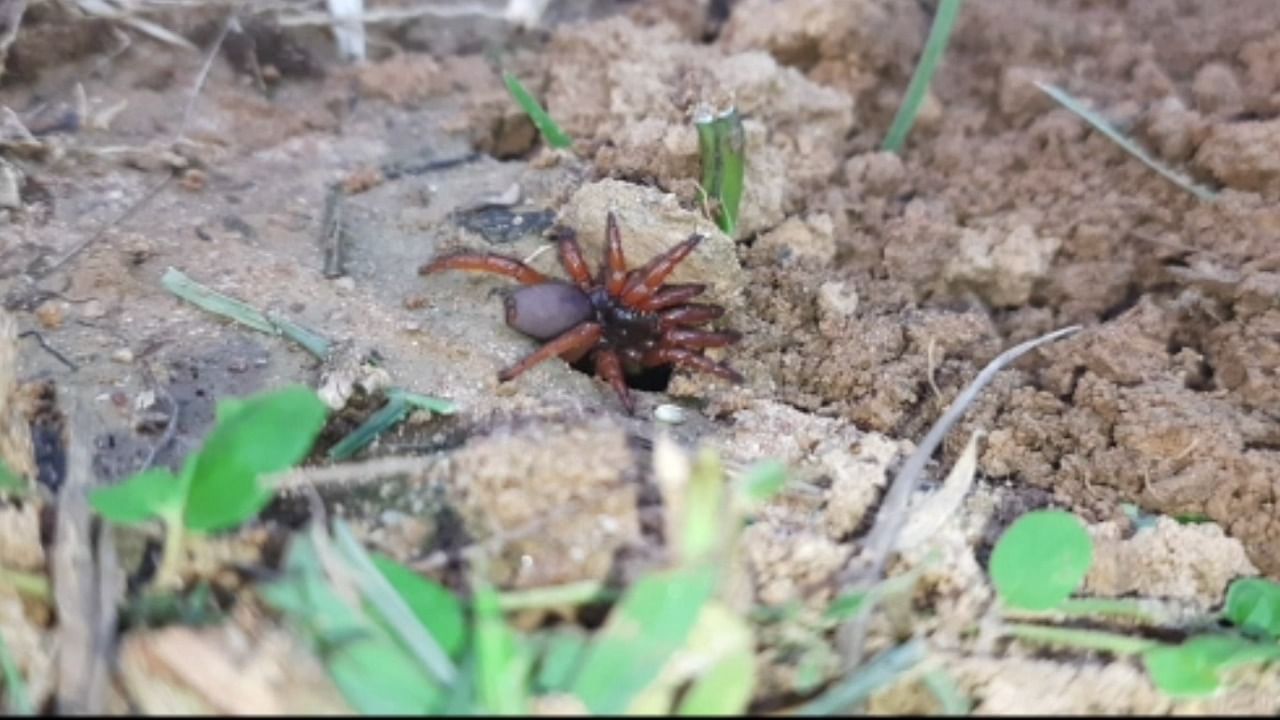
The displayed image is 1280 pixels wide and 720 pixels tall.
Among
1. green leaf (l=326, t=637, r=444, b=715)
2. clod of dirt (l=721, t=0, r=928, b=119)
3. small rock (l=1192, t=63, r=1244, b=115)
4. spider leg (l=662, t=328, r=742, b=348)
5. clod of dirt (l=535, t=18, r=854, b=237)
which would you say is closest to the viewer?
green leaf (l=326, t=637, r=444, b=715)

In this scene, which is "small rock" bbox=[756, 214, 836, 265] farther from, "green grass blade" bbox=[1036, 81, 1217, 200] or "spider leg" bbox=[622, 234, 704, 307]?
"green grass blade" bbox=[1036, 81, 1217, 200]

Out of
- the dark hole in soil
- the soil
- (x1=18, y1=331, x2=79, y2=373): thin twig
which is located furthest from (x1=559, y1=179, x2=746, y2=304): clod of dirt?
(x1=18, y1=331, x2=79, y2=373): thin twig

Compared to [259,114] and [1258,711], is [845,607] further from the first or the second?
[259,114]

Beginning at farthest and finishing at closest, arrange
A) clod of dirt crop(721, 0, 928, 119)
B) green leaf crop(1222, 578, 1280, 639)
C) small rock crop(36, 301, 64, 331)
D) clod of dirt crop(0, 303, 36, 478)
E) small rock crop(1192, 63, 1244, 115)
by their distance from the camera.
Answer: clod of dirt crop(721, 0, 928, 119)
small rock crop(1192, 63, 1244, 115)
small rock crop(36, 301, 64, 331)
green leaf crop(1222, 578, 1280, 639)
clod of dirt crop(0, 303, 36, 478)

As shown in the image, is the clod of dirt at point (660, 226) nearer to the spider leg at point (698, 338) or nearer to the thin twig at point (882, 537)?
the spider leg at point (698, 338)

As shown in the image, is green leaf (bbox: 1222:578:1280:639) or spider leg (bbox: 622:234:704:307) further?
spider leg (bbox: 622:234:704:307)

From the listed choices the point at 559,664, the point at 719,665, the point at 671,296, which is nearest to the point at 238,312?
the point at 671,296

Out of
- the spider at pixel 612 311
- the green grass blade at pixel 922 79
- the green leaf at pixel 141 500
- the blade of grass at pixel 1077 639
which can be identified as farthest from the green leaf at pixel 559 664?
the green grass blade at pixel 922 79
